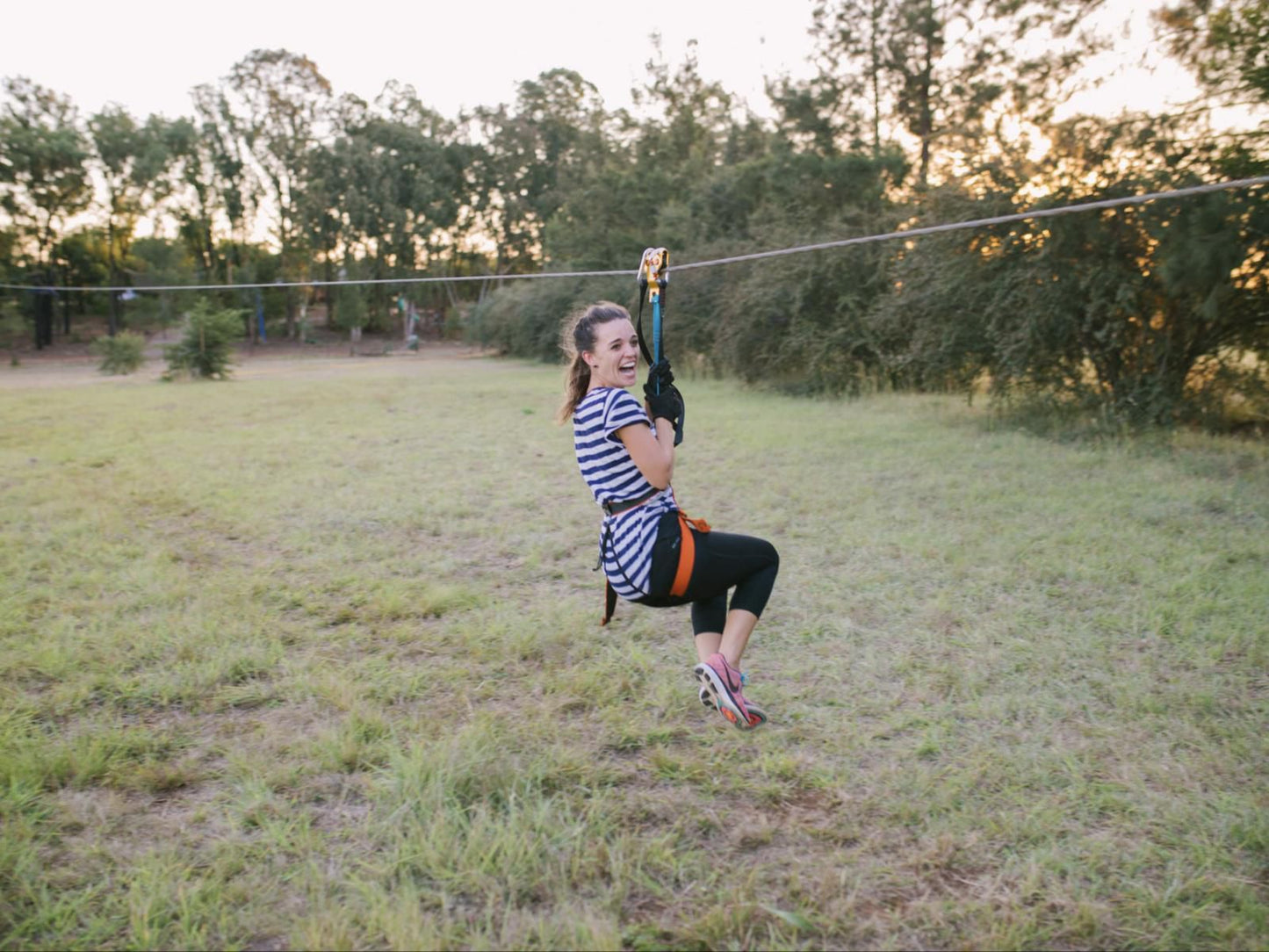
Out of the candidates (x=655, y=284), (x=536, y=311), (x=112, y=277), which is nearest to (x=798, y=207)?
(x=536, y=311)

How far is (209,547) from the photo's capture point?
5695 millimetres

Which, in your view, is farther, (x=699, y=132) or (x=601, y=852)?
(x=699, y=132)

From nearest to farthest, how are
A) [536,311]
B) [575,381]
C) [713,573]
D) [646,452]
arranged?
[646,452] < [713,573] < [575,381] < [536,311]

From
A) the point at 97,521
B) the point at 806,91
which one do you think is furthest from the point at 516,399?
the point at 806,91

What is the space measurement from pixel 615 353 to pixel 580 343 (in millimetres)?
190

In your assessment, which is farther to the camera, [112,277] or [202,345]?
[112,277]

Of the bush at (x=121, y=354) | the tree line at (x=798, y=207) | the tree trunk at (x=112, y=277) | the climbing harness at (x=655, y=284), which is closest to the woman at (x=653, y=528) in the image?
the climbing harness at (x=655, y=284)

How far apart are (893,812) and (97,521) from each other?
5904 mm

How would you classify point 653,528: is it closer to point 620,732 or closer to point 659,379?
point 659,379

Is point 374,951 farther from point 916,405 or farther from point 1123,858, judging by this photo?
point 916,405

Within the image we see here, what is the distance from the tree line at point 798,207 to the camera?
8.84 metres

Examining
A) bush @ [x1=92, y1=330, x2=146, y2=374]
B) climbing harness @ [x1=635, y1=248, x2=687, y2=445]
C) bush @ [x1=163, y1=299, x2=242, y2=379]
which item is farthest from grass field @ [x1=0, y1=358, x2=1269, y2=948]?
bush @ [x1=92, y1=330, x2=146, y2=374]

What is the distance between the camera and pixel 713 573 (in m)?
2.97

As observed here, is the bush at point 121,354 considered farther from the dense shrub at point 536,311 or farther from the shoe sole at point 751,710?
the shoe sole at point 751,710
